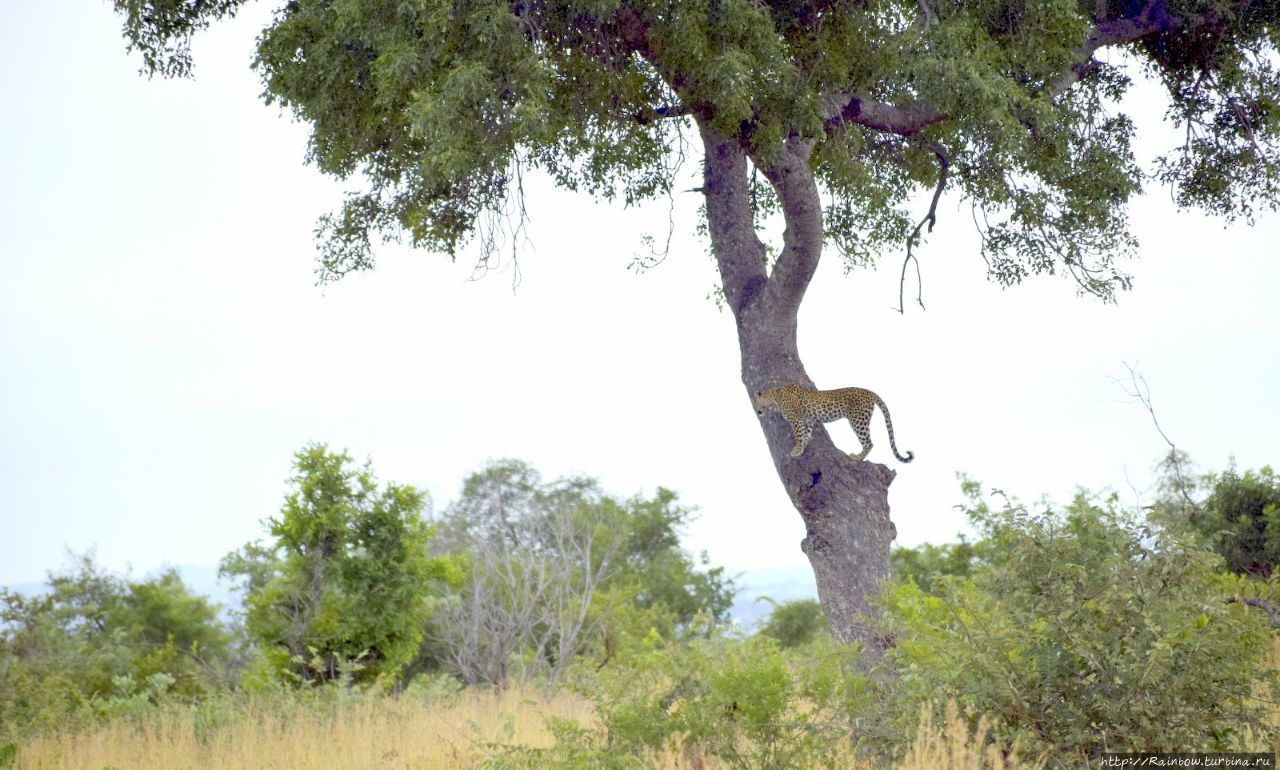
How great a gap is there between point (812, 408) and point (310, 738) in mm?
5149

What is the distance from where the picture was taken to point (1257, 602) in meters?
8.13

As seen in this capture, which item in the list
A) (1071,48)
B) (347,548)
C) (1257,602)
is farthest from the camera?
(347,548)

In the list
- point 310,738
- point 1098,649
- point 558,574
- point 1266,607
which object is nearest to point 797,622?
point 558,574

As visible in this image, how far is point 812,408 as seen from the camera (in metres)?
10.3

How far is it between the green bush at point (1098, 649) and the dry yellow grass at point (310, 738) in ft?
11.8

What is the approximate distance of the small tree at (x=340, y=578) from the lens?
1627 cm

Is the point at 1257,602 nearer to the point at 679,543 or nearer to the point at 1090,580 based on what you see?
the point at 1090,580

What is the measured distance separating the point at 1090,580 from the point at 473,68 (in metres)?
5.68

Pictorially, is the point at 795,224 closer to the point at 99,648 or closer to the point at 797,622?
the point at 99,648

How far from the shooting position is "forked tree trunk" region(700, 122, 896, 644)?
974cm

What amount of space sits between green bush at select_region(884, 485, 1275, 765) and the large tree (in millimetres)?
1949

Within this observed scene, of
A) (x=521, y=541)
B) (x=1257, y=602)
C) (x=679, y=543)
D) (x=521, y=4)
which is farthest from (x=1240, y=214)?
(x=679, y=543)

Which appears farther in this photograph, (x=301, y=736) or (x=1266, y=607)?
(x=301, y=736)

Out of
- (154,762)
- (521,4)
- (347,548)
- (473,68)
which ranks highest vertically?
(521,4)
